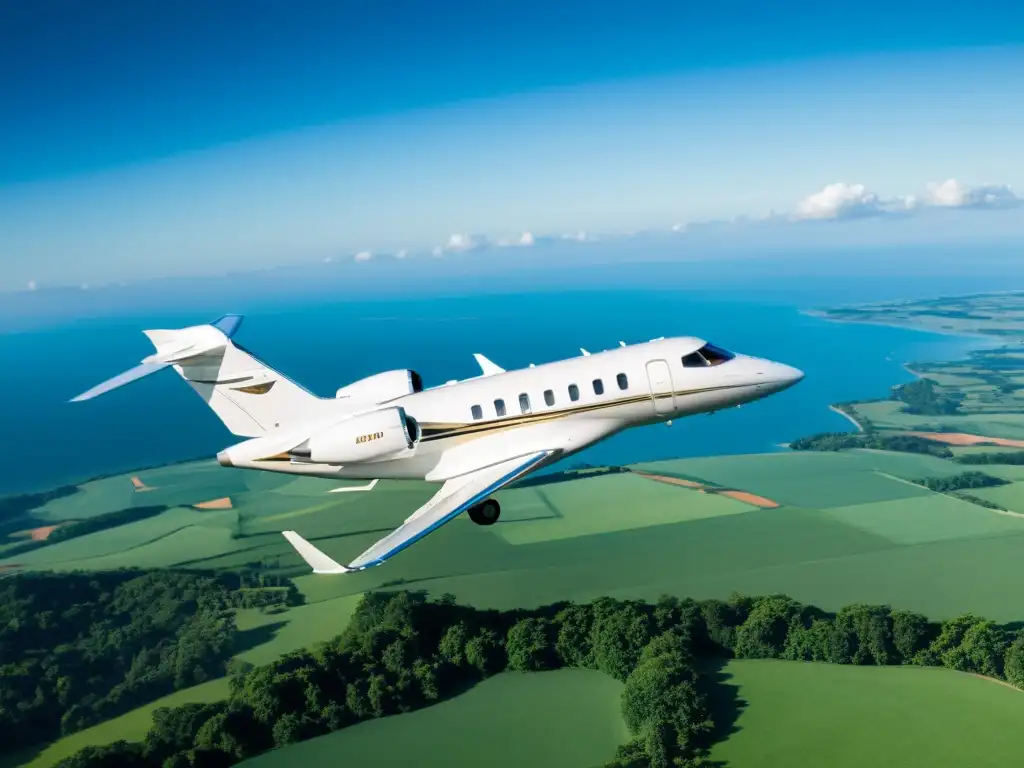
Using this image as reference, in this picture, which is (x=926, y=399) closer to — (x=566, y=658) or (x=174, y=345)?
(x=566, y=658)

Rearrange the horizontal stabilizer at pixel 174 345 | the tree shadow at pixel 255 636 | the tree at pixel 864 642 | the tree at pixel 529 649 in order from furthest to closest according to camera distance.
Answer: the tree shadow at pixel 255 636 < the tree at pixel 529 649 < the tree at pixel 864 642 < the horizontal stabilizer at pixel 174 345

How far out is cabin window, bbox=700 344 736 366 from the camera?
2853 cm

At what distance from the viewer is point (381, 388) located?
28125 millimetres

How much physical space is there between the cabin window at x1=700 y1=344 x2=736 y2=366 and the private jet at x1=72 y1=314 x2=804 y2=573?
5cm

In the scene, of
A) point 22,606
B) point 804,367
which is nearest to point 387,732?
point 22,606

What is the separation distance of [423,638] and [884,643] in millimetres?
45021

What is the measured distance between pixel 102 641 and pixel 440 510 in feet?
263

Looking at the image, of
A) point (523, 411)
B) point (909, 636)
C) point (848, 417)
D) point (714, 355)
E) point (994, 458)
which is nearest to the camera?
point (523, 411)

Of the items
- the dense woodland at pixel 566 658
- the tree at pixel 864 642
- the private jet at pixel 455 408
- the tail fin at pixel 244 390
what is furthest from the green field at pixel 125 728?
the tree at pixel 864 642

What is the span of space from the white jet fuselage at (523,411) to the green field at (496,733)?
40.4 meters

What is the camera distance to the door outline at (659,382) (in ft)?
90.7

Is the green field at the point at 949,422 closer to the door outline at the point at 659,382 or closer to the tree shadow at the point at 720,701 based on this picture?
the tree shadow at the point at 720,701

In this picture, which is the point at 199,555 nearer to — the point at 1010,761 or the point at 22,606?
the point at 22,606

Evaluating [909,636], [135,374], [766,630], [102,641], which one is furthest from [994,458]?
[135,374]
